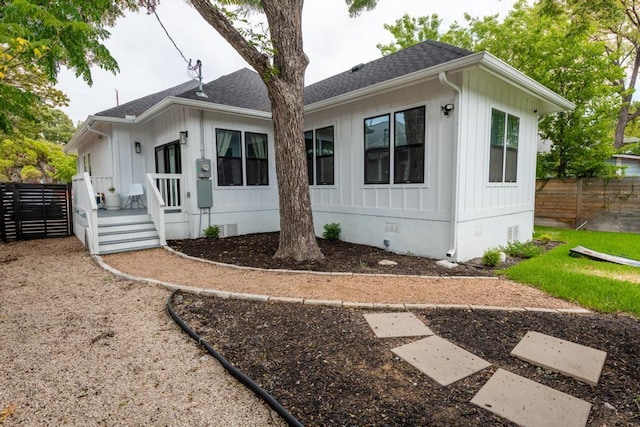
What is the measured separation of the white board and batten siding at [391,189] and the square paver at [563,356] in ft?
9.28

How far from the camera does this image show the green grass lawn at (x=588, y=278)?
3398mm

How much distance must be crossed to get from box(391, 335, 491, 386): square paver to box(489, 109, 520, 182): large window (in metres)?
4.42

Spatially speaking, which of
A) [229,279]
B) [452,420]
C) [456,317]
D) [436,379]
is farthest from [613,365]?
[229,279]

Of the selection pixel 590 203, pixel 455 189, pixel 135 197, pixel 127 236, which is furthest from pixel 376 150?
pixel 590 203

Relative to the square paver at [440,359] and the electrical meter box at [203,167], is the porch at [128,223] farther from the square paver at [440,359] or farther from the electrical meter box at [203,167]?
the square paver at [440,359]

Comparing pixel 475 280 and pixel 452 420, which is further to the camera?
pixel 475 280

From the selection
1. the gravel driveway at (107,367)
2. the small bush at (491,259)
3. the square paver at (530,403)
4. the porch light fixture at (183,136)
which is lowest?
the gravel driveway at (107,367)

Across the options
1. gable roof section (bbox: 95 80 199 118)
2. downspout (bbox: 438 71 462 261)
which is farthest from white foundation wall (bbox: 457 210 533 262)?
gable roof section (bbox: 95 80 199 118)

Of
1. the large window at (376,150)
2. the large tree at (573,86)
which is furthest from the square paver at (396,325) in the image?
the large tree at (573,86)

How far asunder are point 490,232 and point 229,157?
6087 mm

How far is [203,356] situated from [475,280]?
144 inches

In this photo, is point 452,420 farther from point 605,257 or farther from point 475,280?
point 605,257

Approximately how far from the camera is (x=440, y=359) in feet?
7.52

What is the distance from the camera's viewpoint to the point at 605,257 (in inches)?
205
